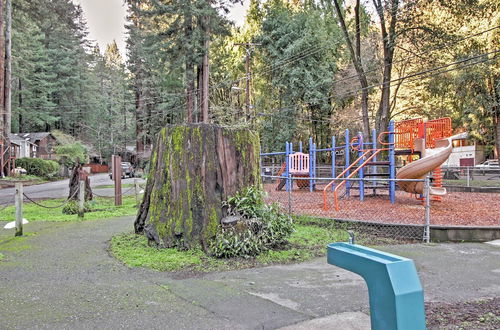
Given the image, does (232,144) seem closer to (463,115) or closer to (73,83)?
(463,115)

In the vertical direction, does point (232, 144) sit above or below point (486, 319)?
above

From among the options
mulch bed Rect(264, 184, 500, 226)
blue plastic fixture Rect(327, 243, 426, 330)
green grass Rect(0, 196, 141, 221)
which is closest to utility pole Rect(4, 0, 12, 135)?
green grass Rect(0, 196, 141, 221)

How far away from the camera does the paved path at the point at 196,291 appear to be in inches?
132

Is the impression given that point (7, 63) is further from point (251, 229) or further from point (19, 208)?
point (251, 229)

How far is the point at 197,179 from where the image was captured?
19.5 ft

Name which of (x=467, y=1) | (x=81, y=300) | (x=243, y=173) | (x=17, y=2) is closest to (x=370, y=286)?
(x=81, y=300)

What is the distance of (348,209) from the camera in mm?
10602

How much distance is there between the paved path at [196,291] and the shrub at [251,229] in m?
0.59

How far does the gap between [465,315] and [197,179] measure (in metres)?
3.90

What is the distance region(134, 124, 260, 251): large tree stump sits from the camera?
5.84 m

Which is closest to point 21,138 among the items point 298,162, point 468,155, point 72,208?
point 72,208

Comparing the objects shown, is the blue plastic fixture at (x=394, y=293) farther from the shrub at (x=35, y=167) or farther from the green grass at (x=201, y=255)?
the shrub at (x=35, y=167)

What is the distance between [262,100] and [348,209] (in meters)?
26.8

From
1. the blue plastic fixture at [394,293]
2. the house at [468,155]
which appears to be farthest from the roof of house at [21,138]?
the house at [468,155]
